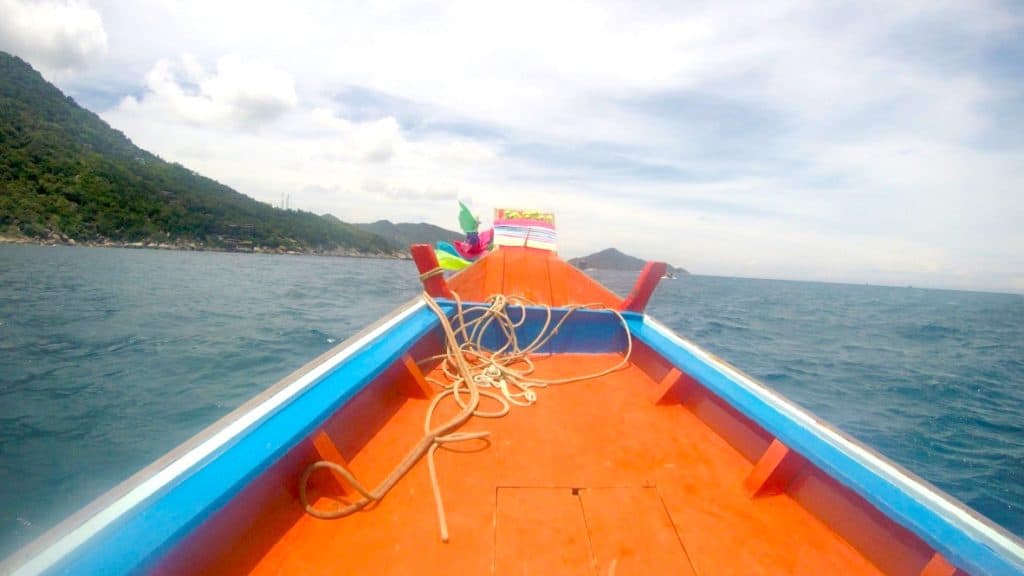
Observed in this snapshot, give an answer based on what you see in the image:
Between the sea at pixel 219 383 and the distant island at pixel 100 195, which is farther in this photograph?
the distant island at pixel 100 195

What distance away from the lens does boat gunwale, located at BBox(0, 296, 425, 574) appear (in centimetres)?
83

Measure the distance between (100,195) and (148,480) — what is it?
76.8 metres

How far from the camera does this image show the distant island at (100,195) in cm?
5009

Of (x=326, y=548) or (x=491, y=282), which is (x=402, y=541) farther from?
(x=491, y=282)

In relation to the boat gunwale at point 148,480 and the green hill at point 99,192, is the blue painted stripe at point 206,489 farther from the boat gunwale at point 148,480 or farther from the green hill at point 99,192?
the green hill at point 99,192

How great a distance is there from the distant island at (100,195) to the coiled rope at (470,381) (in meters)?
64.2

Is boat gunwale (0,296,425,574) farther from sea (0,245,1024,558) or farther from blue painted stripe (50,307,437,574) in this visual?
sea (0,245,1024,558)

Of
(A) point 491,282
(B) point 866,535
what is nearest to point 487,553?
(B) point 866,535

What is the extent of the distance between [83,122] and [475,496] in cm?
11027

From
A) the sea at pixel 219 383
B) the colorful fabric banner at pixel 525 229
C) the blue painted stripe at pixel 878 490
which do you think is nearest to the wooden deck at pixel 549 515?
the blue painted stripe at pixel 878 490

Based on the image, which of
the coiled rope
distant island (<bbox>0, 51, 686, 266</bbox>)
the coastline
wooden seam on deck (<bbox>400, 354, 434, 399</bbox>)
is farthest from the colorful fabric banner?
distant island (<bbox>0, 51, 686, 266</bbox>)

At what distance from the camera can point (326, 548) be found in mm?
1352

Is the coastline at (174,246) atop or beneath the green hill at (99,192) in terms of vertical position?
beneath

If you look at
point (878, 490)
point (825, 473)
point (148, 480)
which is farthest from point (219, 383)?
point (878, 490)
